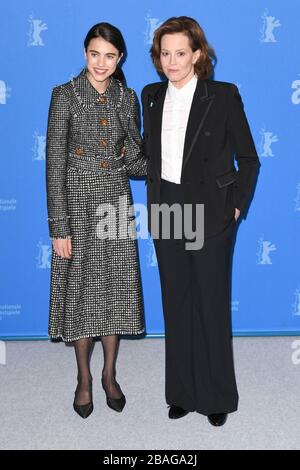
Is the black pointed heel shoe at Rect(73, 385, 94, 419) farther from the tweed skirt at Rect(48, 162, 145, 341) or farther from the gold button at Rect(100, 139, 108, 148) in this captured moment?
the gold button at Rect(100, 139, 108, 148)

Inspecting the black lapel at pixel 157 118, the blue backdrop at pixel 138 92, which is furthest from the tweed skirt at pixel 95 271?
the blue backdrop at pixel 138 92

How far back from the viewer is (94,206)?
9.49ft

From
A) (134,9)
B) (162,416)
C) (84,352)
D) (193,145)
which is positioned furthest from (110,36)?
(162,416)

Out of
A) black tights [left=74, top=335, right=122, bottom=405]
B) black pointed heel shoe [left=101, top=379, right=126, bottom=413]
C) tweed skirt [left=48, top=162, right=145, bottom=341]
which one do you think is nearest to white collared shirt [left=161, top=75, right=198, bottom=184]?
tweed skirt [left=48, top=162, right=145, bottom=341]

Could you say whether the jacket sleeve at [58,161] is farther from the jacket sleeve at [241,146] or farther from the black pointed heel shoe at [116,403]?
the black pointed heel shoe at [116,403]

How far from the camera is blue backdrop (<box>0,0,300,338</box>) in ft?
11.6

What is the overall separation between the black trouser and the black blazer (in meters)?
0.07

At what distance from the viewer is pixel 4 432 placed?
2.86m

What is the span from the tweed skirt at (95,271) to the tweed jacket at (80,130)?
0.18 ft

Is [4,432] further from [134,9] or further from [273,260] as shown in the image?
[134,9]

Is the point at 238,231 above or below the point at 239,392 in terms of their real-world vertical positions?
above

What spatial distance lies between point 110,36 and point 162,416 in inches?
65.2

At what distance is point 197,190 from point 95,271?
1.98 feet

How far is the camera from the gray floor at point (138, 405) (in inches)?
110
